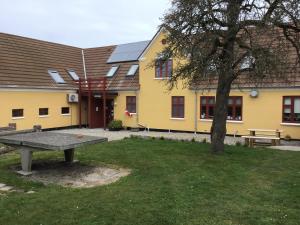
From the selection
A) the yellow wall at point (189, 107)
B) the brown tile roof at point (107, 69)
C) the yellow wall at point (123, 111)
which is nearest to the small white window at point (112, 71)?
the brown tile roof at point (107, 69)

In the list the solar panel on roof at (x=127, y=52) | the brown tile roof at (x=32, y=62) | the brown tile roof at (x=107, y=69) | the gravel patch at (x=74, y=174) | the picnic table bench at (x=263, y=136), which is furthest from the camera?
the solar panel on roof at (x=127, y=52)

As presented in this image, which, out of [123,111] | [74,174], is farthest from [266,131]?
[74,174]

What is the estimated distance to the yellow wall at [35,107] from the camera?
21750mm

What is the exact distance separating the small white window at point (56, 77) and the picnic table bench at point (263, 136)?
1476 centimetres

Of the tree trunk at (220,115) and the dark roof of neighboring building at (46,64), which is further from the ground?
the dark roof of neighboring building at (46,64)

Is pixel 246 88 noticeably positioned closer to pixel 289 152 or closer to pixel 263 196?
pixel 289 152

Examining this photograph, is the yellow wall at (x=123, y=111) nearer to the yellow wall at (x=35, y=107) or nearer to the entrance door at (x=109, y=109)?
the entrance door at (x=109, y=109)

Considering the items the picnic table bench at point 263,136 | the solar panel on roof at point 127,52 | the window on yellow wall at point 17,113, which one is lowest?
the picnic table bench at point 263,136

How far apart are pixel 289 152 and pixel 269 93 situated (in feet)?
21.4

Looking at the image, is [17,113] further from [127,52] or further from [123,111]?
[127,52]

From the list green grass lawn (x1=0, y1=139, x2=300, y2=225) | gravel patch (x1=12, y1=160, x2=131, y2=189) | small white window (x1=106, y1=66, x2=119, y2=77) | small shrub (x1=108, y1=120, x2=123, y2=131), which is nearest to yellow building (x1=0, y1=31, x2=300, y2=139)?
small white window (x1=106, y1=66, x2=119, y2=77)

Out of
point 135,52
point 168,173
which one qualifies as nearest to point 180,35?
point 168,173

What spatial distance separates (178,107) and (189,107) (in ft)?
3.01

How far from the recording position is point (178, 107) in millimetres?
23922
